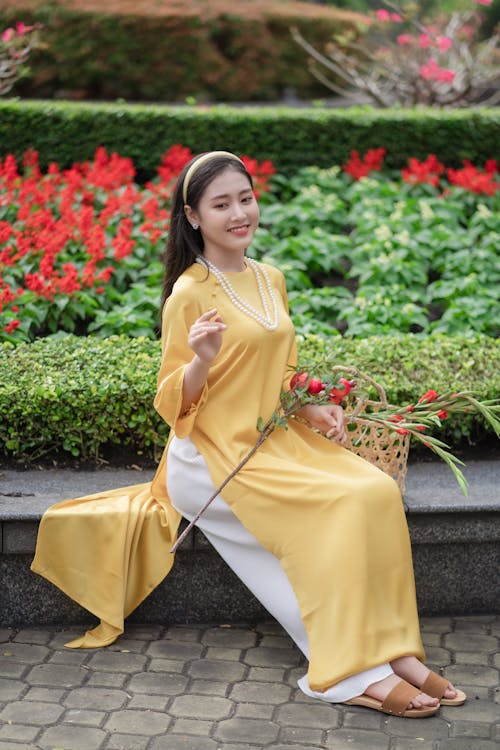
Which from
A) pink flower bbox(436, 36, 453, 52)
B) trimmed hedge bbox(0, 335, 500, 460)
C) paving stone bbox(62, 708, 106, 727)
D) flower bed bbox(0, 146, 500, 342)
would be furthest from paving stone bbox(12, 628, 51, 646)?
pink flower bbox(436, 36, 453, 52)

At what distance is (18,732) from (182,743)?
1.48ft

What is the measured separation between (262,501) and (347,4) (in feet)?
74.7

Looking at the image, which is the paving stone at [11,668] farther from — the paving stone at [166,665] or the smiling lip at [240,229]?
the smiling lip at [240,229]

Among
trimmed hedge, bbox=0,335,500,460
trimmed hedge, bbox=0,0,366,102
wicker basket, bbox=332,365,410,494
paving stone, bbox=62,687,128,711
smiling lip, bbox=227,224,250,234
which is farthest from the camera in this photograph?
trimmed hedge, bbox=0,0,366,102

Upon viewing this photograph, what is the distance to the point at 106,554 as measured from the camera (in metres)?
3.58

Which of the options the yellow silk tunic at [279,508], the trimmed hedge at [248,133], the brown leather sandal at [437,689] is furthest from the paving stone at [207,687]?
the trimmed hedge at [248,133]

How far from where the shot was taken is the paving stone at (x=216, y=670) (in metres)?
3.43

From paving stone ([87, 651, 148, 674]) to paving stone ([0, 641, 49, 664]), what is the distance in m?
0.16

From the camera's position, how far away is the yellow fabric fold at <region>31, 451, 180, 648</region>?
3.58m

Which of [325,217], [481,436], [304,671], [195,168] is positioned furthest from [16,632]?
[325,217]

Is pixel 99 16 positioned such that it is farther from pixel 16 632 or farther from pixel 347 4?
pixel 347 4

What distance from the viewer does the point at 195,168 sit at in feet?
11.4

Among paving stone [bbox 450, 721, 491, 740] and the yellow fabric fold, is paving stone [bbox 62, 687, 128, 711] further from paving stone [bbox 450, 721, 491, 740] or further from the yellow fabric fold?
paving stone [bbox 450, 721, 491, 740]

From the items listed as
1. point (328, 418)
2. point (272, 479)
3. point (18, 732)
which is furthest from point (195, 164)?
point (18, 732)
